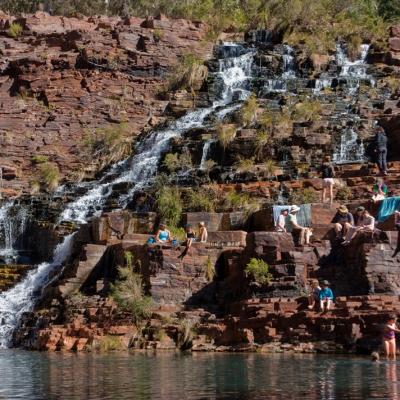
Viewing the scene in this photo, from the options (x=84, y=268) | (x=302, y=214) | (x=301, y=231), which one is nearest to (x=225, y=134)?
Result: (x=302, y=214)

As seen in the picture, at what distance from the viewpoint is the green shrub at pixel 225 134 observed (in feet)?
134

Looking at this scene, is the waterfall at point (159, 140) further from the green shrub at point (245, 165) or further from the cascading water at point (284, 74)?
the green shrub at point (245, 165)

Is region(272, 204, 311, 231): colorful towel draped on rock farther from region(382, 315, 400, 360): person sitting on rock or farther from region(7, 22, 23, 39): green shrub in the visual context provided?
region(7, 22, 23, 39): green shrub

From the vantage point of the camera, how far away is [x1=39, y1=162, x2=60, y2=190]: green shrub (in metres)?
44.6

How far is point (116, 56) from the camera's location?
54.3 meters

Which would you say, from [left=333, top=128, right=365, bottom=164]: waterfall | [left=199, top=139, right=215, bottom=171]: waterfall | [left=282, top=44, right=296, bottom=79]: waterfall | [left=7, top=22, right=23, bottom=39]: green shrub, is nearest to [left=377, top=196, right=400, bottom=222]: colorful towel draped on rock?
[left=333, top=128, right=365, bottom=164]: waterfall

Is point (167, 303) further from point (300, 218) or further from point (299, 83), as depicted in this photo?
point (299, 83)

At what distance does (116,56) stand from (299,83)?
11.4 meters

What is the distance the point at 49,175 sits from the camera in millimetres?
45219

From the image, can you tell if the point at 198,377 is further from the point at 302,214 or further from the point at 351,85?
the point at 351,85

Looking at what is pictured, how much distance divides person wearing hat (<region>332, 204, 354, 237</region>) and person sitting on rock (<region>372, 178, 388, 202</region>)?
6.10 ft

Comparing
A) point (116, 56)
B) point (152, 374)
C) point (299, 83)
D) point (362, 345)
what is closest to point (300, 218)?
point (362, 345)

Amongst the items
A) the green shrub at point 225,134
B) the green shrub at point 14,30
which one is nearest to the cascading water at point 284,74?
the green shrub at point 225,134

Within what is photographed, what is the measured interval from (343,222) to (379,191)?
350 cm
